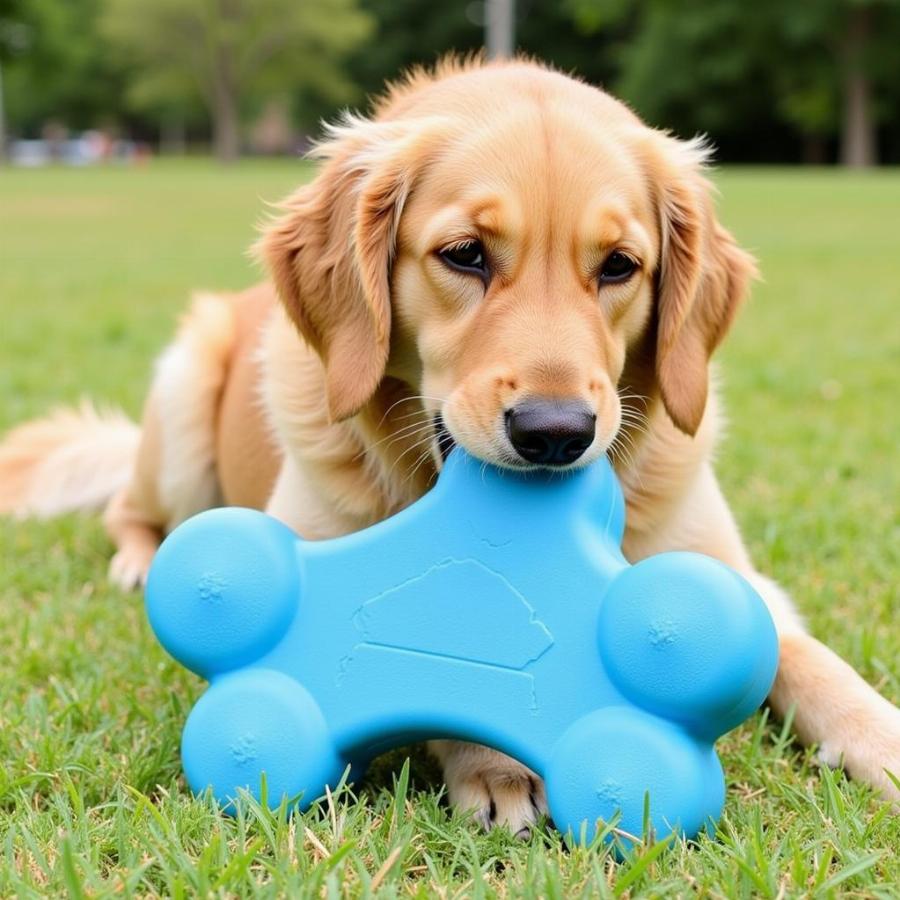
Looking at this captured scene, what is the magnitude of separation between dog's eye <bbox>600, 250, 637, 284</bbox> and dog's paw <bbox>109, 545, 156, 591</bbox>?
6.69 feet

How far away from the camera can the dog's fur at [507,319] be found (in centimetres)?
283

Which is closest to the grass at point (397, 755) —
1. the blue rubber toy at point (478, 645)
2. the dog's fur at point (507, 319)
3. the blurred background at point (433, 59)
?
the blue rubber toy at point (478, 645)

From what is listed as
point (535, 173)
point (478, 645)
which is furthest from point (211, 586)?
point (535, 173)

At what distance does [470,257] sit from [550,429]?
0.63 meters

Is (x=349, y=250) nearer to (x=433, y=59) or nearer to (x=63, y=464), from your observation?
(x=63, y=464)

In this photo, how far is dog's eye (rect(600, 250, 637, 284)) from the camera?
10.1 feet

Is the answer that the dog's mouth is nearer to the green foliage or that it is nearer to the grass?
the grass

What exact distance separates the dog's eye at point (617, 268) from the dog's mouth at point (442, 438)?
536mm

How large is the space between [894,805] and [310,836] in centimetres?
124

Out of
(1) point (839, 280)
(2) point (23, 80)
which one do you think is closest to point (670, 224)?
(1) point (839, 280)

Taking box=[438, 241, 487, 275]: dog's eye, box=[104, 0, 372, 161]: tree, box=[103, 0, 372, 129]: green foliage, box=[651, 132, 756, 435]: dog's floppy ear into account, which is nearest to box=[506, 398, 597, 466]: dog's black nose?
box=[438, 241, 487, 275]: dog's eye

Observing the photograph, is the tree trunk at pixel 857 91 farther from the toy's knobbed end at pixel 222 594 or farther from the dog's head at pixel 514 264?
the toy's knobbed end at pixel 222 594

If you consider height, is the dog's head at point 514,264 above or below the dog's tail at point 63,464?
above

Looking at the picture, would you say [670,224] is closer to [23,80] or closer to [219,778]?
[219,778]
